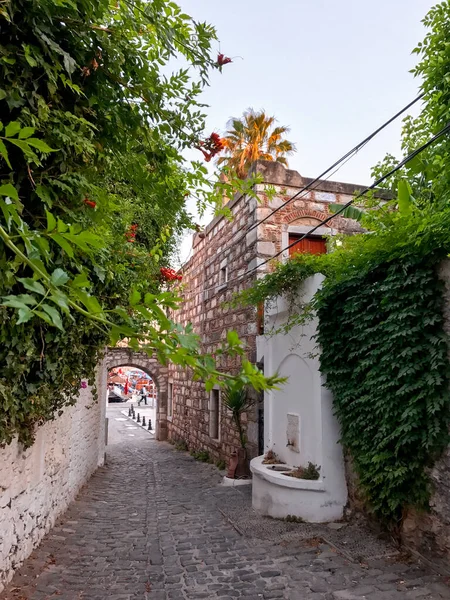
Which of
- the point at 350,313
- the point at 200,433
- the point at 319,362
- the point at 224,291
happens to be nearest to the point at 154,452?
the point at 200,433

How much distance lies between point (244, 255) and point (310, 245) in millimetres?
1231

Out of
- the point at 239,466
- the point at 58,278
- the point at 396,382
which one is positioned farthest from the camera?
the point at 239,466

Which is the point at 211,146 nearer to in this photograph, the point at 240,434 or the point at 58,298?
the point at 58,298

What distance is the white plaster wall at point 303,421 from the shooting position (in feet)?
16.5

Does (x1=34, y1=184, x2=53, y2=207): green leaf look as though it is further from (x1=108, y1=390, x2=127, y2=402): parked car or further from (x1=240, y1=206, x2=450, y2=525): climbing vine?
(x1=108, y1=390, x2=127, y2=402): parked car

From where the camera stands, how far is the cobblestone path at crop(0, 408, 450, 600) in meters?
3.47

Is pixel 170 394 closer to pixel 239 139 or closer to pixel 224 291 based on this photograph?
pixel 224 291

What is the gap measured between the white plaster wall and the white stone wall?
2.47 meters

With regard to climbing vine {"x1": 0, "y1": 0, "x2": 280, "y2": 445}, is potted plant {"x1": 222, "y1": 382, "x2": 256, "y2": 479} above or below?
below

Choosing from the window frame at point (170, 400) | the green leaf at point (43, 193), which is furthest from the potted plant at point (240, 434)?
the window frame at point (170, 400)

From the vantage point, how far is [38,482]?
4438 millimetres

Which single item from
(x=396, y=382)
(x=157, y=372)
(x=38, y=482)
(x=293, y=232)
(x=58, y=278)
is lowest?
(x=38, y=482)

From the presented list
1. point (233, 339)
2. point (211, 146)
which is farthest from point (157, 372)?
point (233, 339)

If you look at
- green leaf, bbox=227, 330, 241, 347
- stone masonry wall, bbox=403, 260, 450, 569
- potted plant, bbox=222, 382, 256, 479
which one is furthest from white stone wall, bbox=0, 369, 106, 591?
stone masonry wall, bbox=403, 260, 450, 569
